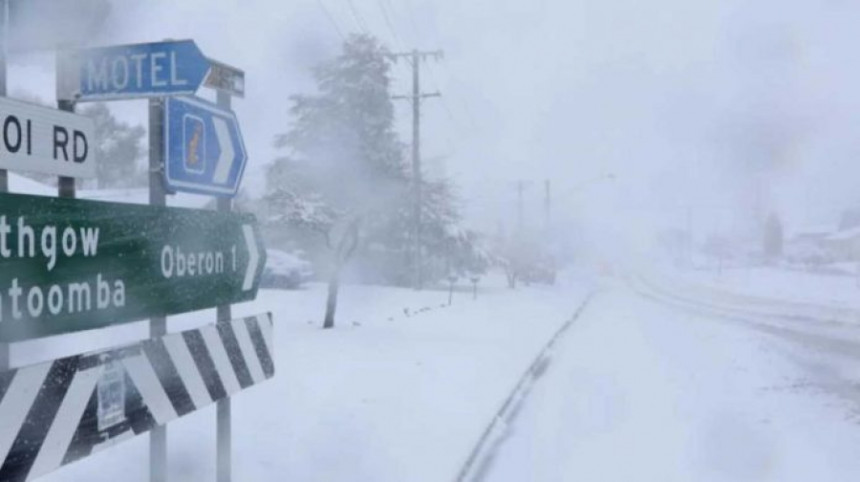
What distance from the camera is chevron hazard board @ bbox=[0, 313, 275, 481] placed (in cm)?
259

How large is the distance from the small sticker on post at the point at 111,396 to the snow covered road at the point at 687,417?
3.36 meters

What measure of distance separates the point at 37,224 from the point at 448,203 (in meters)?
30.7

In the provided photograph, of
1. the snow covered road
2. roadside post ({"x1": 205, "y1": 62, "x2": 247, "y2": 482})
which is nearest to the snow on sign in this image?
roadside post ({"x1": 205, "y1": 62, "x2": 247, "y2": 482})

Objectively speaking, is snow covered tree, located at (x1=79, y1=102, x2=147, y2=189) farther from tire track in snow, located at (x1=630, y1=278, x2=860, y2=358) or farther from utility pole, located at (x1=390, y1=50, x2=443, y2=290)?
tire track in snow, located at (x1=630, y1=278, x2=860, y2=358)

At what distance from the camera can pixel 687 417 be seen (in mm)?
8016

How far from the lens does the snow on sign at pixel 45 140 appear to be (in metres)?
2.67

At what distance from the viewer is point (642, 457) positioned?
253 inches

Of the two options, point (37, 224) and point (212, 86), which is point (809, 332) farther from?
point (37, 224)

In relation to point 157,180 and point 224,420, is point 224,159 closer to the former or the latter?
point 157,180

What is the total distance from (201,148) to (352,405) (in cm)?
446


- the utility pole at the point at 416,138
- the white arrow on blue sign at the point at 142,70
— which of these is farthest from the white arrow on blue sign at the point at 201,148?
the utility pole at the point at 416,138

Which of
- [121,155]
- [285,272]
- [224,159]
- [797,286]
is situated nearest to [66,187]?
[224,159]

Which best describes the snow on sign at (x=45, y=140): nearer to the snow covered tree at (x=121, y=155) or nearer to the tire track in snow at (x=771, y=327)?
the tire track in snow at (x=771, y=327)

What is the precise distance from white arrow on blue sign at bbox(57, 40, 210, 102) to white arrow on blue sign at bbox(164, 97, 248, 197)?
0.17 m
